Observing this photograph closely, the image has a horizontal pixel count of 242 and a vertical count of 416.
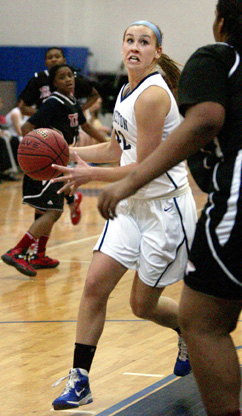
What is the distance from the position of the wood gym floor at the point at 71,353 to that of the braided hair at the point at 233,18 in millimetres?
1581

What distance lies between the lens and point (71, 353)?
3.71 meters

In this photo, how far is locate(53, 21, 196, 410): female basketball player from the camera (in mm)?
2840

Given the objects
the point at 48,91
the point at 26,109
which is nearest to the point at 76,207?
the point at 26,109

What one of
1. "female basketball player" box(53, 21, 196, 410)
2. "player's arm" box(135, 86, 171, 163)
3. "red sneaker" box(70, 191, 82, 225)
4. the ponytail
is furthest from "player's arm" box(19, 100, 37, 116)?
"player's arm" box(135, 86, 171, 163)

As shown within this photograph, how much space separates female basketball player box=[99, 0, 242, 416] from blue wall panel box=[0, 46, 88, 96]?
1283cm

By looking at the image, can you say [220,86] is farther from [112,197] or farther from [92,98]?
[92,98]

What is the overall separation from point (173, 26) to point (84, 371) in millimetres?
14355

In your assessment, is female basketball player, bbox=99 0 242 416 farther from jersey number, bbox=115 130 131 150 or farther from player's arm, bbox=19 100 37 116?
player's arm, bbox=19 100 37 116

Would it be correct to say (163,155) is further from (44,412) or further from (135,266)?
(44,412)

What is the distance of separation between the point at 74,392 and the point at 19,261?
9.26 feet

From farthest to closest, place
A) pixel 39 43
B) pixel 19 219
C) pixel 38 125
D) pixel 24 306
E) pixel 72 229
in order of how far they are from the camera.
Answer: pixel 39 43
pixel 19 219
pixel 72 229
pixel 38 125
pixel 24 306

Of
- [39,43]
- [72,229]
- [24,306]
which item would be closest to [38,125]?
[24,306]

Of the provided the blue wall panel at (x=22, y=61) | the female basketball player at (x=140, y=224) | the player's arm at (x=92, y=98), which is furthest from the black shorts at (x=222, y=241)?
the blue wall panel at (x=22, y=61)

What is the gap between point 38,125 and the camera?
18.6 feet
